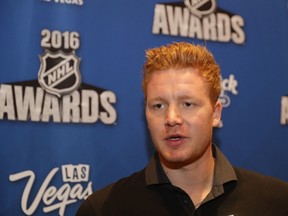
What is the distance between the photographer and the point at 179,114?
114 centimetres

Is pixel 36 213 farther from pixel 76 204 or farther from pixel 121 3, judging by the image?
pixel 121 3

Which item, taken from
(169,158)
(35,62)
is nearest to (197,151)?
(169,158)

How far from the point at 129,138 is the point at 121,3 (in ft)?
1.58

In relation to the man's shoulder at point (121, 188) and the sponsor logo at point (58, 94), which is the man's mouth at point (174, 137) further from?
the sponsor logo at point (58, 94)

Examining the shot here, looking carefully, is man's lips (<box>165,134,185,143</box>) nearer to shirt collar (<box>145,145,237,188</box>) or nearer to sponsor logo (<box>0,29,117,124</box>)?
shirt collar (<box>145,145,237,188</box>)

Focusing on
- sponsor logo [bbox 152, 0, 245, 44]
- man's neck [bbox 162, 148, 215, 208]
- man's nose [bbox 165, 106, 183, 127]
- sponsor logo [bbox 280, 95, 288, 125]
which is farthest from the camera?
sponsor logo [bbox 280, 95, 288, 125]

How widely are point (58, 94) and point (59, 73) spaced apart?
7cm

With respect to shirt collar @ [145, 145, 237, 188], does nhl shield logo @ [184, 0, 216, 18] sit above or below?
above

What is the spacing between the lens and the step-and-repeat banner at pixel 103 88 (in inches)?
Result: 54.6

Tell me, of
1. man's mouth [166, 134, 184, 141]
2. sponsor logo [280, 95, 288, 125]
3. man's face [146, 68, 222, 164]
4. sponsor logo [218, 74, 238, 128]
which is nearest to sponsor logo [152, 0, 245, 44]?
sponsor logo [218, 74, 238, 128]

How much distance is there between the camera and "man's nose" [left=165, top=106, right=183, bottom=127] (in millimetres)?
1116

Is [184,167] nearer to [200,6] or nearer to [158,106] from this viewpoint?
[158,106]

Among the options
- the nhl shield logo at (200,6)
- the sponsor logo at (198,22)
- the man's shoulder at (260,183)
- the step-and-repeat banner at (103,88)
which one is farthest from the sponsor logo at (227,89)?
the man's shoulder at (260,183)

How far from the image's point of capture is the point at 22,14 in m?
1.40
